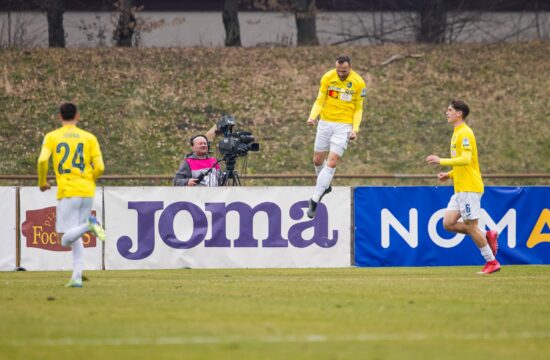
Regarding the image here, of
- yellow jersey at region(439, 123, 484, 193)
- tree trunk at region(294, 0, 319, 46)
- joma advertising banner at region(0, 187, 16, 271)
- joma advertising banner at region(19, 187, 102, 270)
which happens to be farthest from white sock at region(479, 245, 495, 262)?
tree trunk at region(294, 0, 319, 46)

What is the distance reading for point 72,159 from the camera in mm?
13562

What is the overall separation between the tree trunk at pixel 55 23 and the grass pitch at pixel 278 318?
79.2ft

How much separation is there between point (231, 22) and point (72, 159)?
26.3m

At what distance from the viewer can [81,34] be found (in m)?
39.4

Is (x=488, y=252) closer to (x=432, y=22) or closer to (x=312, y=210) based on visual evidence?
(x=312, y=210)

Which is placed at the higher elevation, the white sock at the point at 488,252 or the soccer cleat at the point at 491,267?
the white sock at the point at 488,252

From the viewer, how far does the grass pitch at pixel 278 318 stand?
835cm

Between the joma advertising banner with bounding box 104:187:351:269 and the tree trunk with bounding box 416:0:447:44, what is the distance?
72.6 ft

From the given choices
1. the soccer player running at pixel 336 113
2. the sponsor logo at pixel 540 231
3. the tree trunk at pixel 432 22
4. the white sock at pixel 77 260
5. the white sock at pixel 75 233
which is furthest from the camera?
the tree trunk at pixel 432 22

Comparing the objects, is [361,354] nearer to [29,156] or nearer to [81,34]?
[29,156]

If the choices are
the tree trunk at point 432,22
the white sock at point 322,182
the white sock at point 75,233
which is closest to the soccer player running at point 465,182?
the white sock at point 322,182

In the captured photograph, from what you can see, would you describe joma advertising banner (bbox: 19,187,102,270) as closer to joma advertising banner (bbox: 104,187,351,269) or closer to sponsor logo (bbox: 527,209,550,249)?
joma advertising banner (bbox: 104,187,351,269)

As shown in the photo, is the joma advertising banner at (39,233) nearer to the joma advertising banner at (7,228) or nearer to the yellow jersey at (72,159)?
the joma advertising banner at (7,228)

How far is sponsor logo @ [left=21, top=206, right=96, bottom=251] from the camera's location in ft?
64.2
